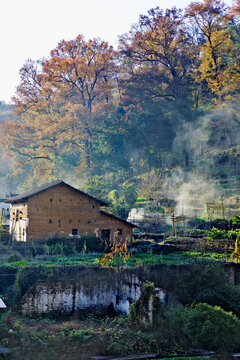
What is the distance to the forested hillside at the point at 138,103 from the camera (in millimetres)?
51375

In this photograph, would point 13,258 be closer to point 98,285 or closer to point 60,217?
point 98,285

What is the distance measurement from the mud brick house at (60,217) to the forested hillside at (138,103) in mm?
17359

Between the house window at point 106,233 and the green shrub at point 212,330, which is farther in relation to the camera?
the house window at point 106,233

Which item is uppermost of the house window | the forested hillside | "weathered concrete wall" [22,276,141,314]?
the forested hillside

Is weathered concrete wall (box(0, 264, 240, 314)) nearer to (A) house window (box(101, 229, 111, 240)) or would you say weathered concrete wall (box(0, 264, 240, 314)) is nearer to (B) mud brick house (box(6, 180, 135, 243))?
(B) mud brick house (box(6, 180, 135, 243))

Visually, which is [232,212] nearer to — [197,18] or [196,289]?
[196,289]

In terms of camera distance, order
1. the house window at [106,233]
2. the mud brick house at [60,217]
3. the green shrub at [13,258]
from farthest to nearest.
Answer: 1. the house window at [106,233]
2. the mud brick house at [60,217]
3. the green shrub at [13,258]

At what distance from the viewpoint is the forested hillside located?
51.4 metres

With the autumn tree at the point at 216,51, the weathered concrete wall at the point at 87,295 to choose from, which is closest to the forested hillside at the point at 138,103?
the autumn tree at the point at 216,51

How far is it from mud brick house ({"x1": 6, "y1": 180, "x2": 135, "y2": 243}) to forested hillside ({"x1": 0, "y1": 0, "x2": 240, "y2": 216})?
17.4 m

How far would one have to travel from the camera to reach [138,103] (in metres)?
57.1

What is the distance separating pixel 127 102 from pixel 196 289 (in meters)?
39.2

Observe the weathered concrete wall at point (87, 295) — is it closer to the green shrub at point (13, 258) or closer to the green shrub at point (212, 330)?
the green shrub at point (212, 330)

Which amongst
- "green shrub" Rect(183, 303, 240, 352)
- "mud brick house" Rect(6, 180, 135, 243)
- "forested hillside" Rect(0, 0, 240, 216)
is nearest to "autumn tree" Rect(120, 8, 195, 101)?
"forested hillside" Rect(0, 0, 240, 216)
